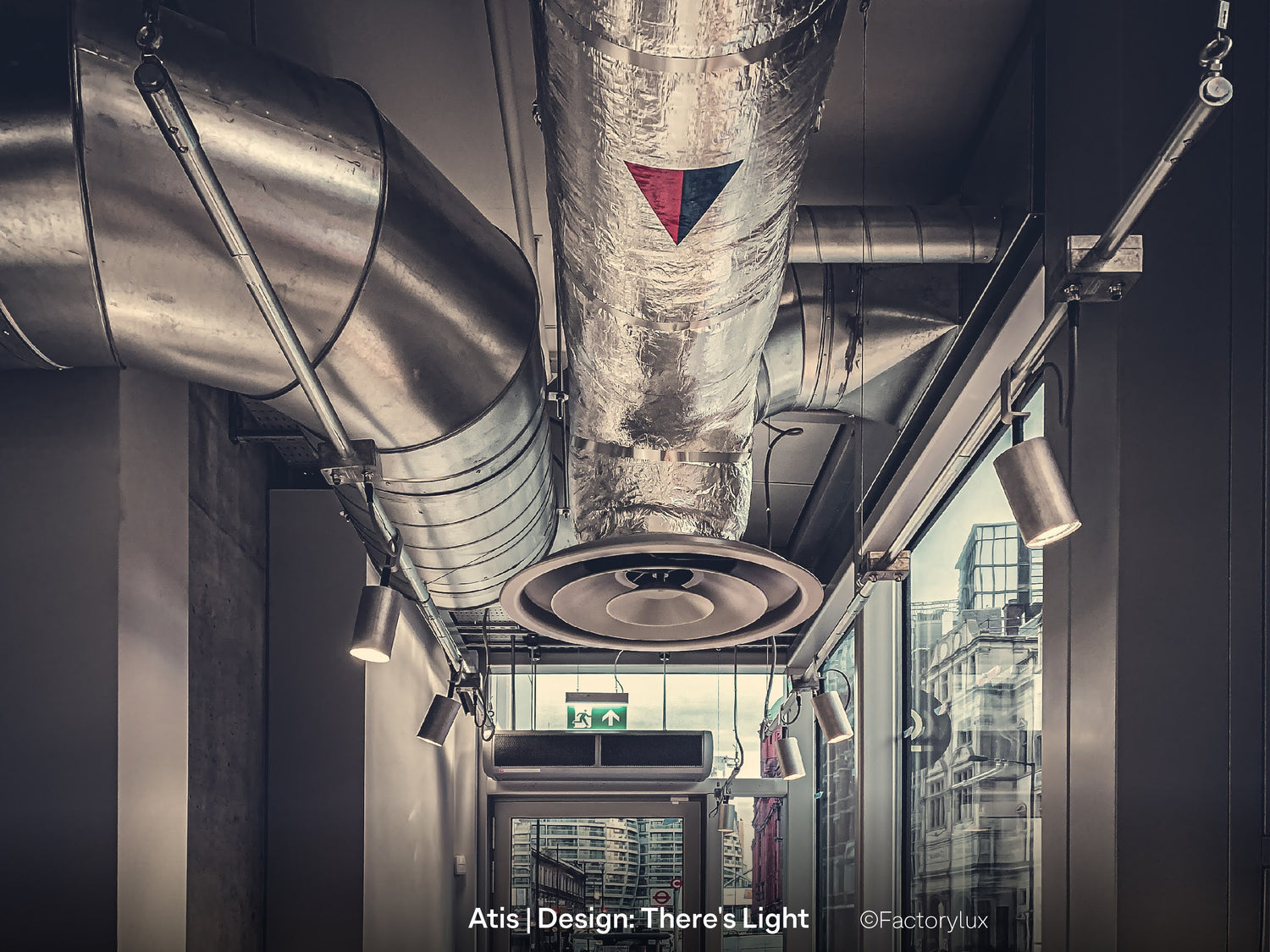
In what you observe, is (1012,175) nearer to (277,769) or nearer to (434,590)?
(434,590)

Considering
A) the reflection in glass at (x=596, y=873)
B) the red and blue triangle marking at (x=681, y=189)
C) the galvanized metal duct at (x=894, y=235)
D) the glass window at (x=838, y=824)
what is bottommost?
the reflection in glass at (x=596, y=873)

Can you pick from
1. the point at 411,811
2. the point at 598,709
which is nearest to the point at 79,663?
the point at 411,811

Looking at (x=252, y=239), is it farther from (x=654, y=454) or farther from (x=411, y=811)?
(x=411, y=811)

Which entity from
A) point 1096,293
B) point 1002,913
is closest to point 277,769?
point 1002,913

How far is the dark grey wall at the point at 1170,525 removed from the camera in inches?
87.6

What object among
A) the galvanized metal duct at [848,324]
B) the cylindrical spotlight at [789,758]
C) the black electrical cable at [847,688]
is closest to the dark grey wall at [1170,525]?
the galvanized metal duct at [848,324]

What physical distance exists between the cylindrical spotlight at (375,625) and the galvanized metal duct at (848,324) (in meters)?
1.25

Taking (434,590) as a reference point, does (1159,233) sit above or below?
above

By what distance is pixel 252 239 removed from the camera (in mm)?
2244

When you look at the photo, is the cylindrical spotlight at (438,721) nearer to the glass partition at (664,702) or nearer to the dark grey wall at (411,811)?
the dark grey wall at (411,811)

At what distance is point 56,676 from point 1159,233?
2696mm

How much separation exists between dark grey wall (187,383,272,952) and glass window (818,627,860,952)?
3239 mm

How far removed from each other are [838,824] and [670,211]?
6399 millimetres

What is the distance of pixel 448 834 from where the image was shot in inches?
303
